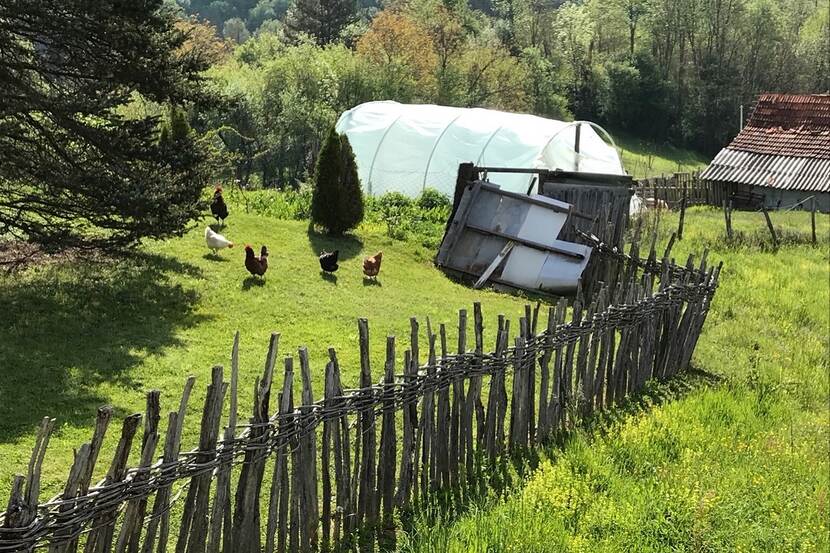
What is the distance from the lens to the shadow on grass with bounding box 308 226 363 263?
14.6m

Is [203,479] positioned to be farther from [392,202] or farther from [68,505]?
[392,202]

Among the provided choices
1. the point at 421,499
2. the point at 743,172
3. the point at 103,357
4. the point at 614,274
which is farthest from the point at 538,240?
the point at 743,172

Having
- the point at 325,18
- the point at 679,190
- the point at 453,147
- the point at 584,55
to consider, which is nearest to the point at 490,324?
the point at 453,147

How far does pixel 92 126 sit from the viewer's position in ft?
33.6

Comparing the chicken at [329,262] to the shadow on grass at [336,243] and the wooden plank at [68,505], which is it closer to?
the shadow on grass at [336,243]

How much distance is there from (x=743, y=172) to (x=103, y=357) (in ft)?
86.7

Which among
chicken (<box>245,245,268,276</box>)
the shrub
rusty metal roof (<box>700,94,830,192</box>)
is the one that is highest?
rusty metal roof (<box>700,94,830,192</box>)

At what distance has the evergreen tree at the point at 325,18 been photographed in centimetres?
5603

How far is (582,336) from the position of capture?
7.04m

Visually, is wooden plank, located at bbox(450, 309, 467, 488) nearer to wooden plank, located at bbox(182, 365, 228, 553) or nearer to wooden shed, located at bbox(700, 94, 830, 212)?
wooden plank, located at bbox(182, 365, 228, 553)

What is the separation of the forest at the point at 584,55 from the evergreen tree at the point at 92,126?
68.3 feet

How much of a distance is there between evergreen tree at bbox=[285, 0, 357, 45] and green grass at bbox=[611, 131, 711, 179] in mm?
21431

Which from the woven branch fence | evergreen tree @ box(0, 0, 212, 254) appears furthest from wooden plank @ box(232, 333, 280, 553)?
evergreen tree @ box(0, 0, 212, 254)

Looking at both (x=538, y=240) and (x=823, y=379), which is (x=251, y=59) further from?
(x=823, y=379)
